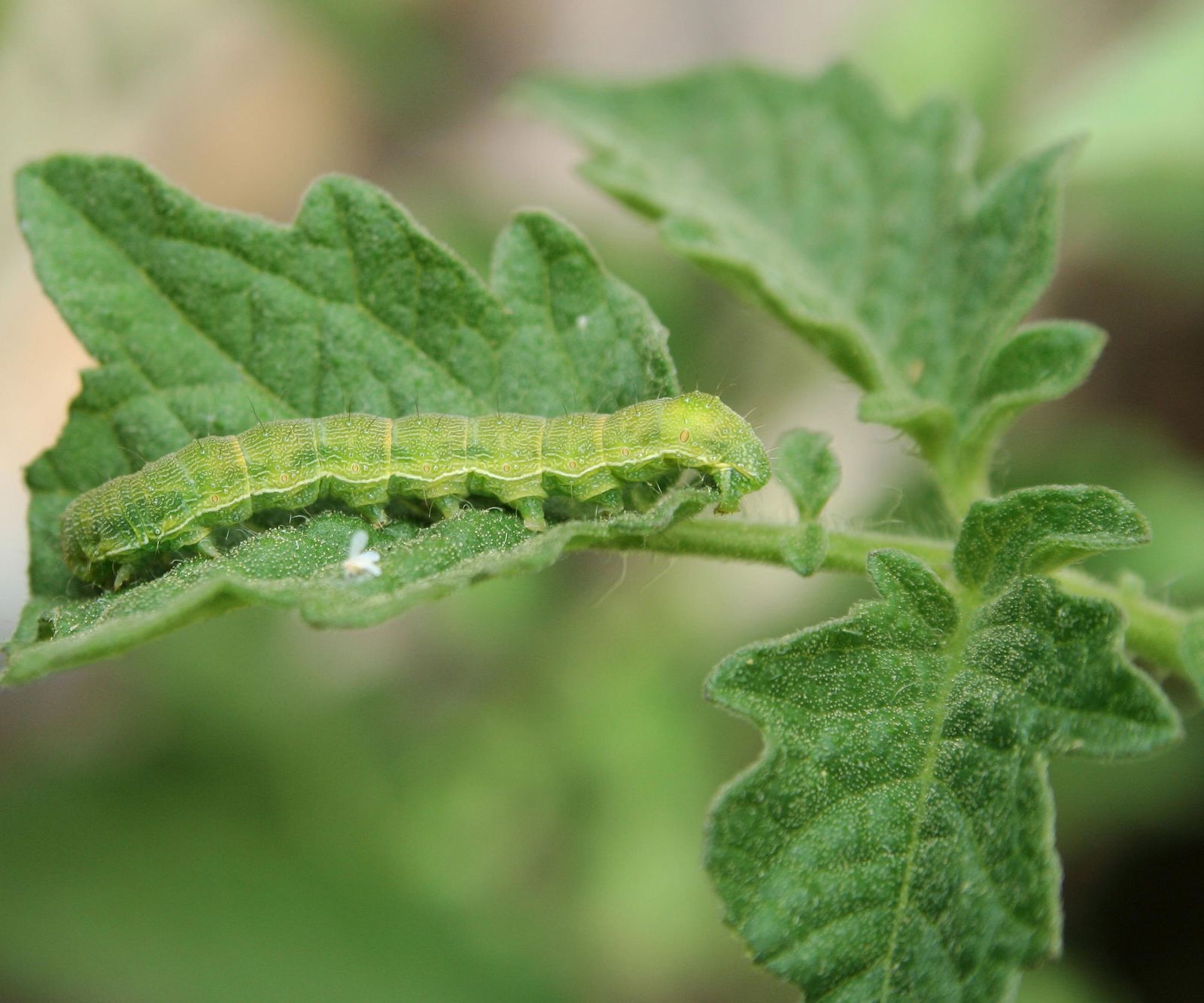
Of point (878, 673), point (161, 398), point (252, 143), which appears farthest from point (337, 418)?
point (252, 143)

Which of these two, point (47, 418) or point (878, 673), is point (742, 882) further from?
point (47, 418)

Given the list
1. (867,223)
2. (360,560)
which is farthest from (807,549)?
(867,223)

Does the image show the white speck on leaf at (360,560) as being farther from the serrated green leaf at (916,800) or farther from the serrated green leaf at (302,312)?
the serrated green leaf at (916,800)

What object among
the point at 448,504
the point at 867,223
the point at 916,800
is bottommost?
the point at 916,800

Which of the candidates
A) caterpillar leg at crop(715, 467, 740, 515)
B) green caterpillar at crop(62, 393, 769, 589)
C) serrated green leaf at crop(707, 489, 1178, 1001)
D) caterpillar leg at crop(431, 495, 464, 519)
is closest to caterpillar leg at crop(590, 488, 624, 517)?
green caterpillar at crop(62, 393, 769, 589)

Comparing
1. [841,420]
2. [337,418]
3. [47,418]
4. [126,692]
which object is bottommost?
[337,418]

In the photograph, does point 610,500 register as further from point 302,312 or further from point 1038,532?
point 1038,532
